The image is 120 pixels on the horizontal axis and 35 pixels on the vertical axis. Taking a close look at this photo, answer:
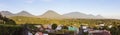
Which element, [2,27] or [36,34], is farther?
[2,27]

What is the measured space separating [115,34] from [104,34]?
800 inches

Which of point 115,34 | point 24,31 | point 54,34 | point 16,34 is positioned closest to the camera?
point 24,31

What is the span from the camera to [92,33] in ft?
58.7

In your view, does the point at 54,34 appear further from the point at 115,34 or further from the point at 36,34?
the point at 115,34

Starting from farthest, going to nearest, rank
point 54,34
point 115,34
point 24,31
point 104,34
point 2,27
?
point 115,34 < point 104,34 < point 2,27 < point 54,34 < point 24,31

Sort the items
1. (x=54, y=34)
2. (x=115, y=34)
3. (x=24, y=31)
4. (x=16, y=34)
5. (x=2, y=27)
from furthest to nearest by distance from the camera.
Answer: (x=115, y=34) → (x=2, y=27) → (x=54, y=34) → (x=16, y=34) → (x=24, y=31)

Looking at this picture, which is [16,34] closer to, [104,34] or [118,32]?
[104,34]

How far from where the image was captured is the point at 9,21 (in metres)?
14.2

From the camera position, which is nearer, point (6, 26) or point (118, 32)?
point (6, 26)

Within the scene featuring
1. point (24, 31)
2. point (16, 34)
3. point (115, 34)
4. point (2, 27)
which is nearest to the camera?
point (24, 31)

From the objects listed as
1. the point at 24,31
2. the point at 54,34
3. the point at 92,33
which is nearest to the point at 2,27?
the point at 54,34

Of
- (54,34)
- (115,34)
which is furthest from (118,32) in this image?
(54,34)

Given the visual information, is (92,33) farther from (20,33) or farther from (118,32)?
(118,32)

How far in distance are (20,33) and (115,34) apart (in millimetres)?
28472
